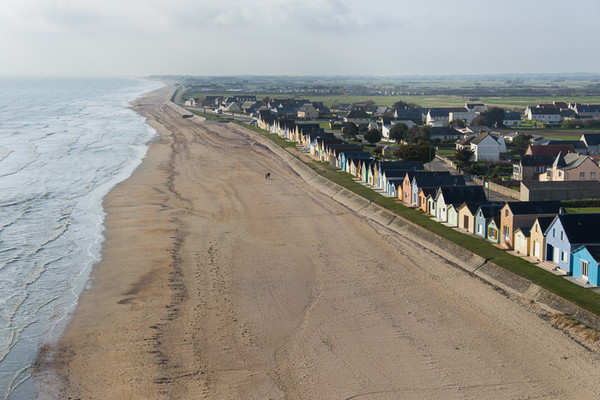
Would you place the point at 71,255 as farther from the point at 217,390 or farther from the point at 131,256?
the point at 217,390

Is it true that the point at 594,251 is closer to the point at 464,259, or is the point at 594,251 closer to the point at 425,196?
the point at 464,259

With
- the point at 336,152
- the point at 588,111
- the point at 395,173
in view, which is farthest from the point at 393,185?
the point at 588,111

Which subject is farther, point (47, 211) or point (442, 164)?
point (442, 164)

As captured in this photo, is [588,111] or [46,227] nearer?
[46,227]

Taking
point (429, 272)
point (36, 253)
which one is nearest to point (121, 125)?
point (36, 253)

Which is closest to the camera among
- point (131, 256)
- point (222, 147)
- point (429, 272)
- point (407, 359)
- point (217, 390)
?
point (217, 390)

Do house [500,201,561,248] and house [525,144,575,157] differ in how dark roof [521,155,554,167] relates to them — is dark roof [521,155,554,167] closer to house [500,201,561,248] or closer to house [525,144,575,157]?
house [525,144,575,157]

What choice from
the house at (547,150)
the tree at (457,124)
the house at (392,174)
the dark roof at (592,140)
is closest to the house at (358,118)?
the tree at (457,124)

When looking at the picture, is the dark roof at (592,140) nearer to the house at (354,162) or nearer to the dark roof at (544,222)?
the house at (354,162)
